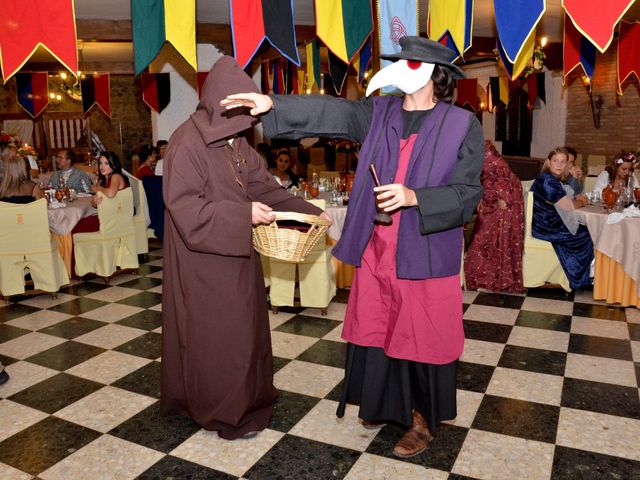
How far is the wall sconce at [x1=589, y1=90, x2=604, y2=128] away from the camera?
10.4m

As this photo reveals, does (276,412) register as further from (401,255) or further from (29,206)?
(29,206)

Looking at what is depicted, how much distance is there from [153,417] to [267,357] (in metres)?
0.65

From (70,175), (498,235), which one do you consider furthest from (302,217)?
(70,175)

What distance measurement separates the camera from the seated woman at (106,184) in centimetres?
532

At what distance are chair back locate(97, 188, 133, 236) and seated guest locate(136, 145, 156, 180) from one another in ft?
5.43

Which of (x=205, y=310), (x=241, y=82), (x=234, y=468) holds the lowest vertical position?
(x=234, y=468)

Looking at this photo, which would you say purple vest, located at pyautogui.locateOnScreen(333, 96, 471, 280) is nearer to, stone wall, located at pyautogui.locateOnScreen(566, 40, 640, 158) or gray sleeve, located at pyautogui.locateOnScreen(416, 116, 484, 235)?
gray sleeve, located at pyautogui.locateOnScreen(416, 116, 484, 235)

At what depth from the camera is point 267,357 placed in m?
2.75

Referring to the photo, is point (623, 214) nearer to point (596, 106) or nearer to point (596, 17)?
point (596, 17)

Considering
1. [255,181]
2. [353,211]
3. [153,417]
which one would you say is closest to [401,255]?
[353,211]

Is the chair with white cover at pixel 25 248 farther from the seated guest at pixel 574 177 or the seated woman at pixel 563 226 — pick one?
the seated guest at pixel 574 177

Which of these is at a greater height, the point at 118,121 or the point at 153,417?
the point at 118,121

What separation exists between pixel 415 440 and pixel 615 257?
2719 millimetres

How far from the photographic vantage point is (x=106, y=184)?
5691 mm
